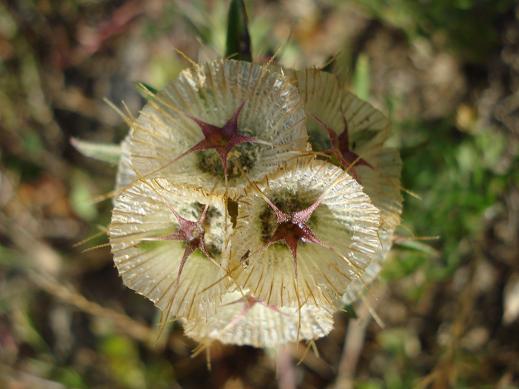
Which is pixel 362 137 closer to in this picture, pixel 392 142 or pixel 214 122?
pixel 214 122

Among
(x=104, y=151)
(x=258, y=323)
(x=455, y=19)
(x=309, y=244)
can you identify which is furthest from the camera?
(x=455, y=19)

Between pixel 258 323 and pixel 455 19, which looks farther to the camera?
pixel 455 19

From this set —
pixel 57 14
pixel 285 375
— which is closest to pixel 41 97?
pixel 57 14

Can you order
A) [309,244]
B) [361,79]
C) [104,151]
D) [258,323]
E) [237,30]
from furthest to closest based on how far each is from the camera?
[361,79] < [104,151] < [237,30] < [258,323] < [309,244]

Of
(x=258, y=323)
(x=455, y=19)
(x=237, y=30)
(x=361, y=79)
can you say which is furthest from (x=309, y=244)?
(x=455, y=19)

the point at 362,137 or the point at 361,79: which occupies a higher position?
the point at 361,79

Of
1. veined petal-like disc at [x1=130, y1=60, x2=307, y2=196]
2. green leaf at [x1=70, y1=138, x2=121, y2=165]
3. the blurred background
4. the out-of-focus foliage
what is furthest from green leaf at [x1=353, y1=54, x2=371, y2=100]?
green leaf at [x1=70, y1=138, x2=121, y2=165]

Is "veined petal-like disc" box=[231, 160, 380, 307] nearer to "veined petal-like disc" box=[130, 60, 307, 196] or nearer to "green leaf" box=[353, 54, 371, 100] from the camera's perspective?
"veined petal-like disc" box=[130, 60, 307, 196]
